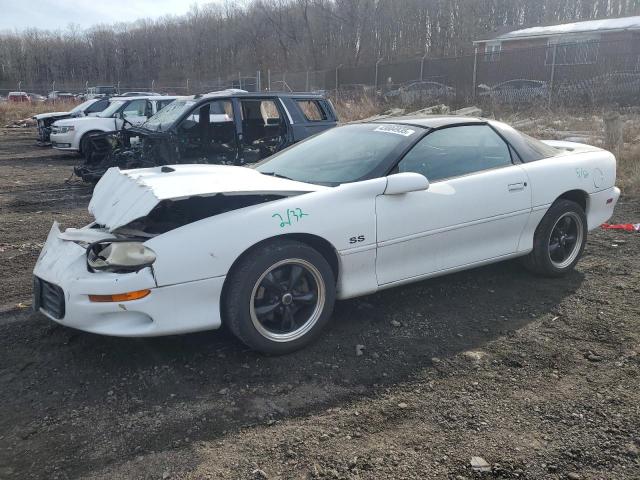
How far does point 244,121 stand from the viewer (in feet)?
29.1

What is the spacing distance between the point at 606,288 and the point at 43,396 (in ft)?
13.7

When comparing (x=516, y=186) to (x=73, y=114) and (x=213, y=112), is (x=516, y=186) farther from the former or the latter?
(x=73, y=114)

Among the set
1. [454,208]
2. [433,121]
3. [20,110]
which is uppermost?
[20,110]

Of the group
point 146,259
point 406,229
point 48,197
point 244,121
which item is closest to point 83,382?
point 146,259

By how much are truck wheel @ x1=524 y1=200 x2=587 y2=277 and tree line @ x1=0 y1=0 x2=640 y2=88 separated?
44.7m

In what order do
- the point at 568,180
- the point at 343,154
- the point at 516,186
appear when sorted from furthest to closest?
the point at 568,180
the point at 516,186
the point at 343,154

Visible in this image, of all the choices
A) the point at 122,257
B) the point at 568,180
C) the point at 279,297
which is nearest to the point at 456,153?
the point at 568,180

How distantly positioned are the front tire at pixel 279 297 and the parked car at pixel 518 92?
1761cm

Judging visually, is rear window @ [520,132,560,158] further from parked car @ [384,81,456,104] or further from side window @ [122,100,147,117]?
parked car @ [384,81,456,104]

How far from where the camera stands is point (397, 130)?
4.25 metres

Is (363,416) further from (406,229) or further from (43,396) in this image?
(43,396)

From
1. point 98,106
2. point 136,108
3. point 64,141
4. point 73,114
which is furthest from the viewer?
→ point 98,106

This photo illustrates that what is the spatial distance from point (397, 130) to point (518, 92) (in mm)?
17751

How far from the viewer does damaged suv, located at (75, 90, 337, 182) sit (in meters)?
8.62
